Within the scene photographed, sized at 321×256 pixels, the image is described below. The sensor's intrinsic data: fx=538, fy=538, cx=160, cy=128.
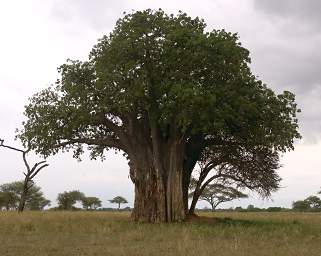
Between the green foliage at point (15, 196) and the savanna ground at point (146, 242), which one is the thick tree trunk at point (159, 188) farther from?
the green foliage at point (15, 196)

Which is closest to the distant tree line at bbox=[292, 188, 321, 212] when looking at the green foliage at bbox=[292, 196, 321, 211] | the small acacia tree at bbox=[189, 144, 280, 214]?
the green foliage at bbox=[292, 196, 321, 211]

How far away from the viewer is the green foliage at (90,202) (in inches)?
3413

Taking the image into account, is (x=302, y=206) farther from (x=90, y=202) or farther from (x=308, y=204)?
(x=90, y=202)

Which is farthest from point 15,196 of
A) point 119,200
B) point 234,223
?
point 234,223

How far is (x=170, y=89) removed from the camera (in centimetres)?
2356

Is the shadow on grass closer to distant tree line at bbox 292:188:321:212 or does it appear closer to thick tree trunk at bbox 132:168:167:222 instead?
thick tree trunk at bbox 132:168:167:222

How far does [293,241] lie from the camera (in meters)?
17.1

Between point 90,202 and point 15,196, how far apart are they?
1616 cm

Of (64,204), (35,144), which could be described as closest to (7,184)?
(64,204)

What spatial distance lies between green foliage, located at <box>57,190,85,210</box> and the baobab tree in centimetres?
4883

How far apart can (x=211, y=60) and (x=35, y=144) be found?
10112 millimetres

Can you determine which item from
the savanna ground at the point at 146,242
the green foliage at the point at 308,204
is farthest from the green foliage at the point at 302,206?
the savanna ground at the point at 146,242

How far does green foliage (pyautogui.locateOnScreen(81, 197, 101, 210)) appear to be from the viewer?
8669 centimetres

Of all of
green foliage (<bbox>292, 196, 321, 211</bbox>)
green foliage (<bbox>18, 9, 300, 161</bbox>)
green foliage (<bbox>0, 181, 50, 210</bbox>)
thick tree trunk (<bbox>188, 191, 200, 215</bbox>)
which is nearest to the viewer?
green foliage (<bbox>18, 9, 300, 161</bbox>)
